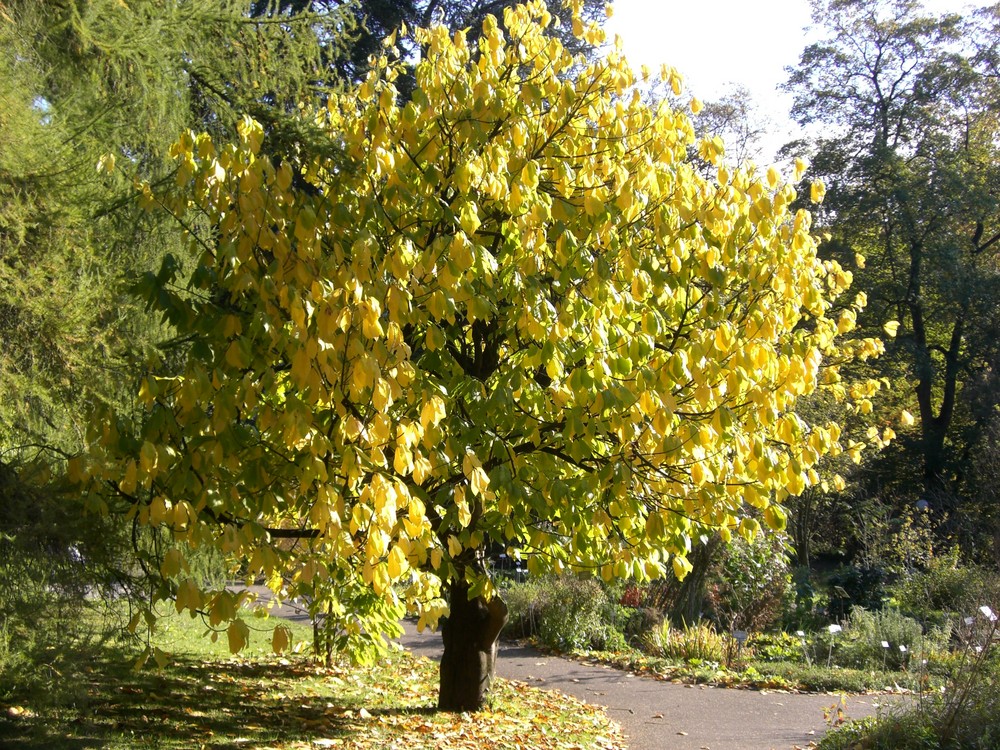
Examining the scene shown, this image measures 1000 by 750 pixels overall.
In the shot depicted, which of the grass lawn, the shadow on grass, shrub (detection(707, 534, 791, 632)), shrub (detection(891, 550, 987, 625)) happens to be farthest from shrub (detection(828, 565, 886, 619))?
the shadow on grass

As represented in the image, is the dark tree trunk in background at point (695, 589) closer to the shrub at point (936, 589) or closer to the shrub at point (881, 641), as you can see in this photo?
the shrub at point (881, 641)

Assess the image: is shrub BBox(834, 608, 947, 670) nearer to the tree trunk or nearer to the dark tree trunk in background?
the dark tree trunk in background

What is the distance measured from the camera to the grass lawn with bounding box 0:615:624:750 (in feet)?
19.2

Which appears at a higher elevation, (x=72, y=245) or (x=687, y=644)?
(x=72, y=245)

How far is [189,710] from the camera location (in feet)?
24.2

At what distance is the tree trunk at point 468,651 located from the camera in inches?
311

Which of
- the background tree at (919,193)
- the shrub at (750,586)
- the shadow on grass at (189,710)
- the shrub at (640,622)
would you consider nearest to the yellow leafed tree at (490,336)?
the shadow on grass at (189,710)

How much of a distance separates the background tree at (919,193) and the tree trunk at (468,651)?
2114 centimetres

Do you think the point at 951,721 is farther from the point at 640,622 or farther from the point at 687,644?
the point at 640,622

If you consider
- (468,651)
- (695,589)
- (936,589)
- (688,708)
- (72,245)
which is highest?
(72,245)

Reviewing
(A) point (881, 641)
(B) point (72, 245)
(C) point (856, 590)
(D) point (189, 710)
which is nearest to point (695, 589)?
(A) point (881, 641)

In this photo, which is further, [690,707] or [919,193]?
[919,193]

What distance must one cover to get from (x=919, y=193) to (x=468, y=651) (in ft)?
80.8

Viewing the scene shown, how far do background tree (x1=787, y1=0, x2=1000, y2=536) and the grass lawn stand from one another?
20630 millimetres
